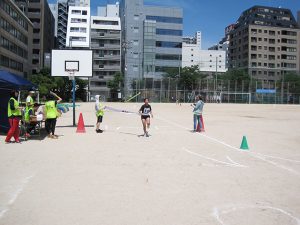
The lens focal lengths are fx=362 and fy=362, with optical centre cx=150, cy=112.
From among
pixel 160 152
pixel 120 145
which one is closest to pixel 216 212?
pixel 160 152

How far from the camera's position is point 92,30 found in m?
101

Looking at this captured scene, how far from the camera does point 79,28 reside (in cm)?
10981

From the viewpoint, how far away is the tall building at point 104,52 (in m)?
97.1

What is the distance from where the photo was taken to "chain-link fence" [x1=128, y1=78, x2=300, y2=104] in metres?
80.8

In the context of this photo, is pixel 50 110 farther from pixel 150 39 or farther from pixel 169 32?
pixel 169 32

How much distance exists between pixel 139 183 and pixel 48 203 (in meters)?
1.99

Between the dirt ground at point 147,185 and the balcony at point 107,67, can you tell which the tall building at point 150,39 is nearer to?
the balcony at point 107,67

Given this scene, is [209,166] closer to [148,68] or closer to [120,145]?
[120,145]

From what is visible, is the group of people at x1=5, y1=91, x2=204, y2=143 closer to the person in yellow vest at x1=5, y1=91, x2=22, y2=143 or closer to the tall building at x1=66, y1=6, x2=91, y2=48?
the person in yellow vest at x1=5, y1=91, x2=22, y2=143

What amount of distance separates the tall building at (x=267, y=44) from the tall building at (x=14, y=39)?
230 feet

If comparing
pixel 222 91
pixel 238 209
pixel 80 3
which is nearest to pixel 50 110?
pixel 238 209

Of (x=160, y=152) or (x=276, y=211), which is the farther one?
(x=160, y=152)

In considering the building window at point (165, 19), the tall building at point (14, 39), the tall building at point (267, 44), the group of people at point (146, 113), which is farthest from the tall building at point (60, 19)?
the group of people at point (146, 113)

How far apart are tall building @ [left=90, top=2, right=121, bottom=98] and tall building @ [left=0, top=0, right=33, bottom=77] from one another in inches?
787
